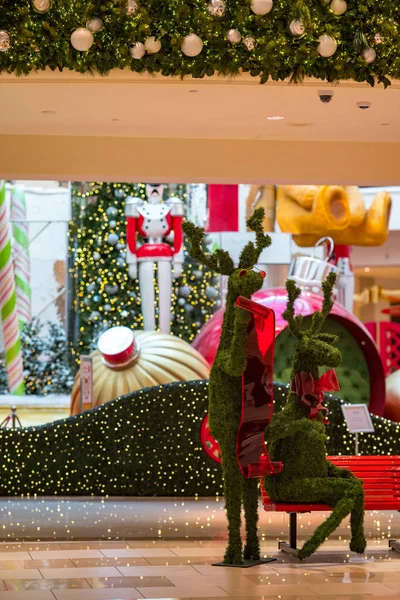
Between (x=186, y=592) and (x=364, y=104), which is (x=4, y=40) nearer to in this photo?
(x=364, y=104)

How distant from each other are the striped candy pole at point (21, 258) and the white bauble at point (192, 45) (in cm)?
1305

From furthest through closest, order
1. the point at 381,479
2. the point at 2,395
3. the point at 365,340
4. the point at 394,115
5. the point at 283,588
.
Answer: the point at 2,395
the point at 365,340
the point at 394,115
the point at 381,479
the point at 283,588

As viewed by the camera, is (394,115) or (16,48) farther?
(394,115)

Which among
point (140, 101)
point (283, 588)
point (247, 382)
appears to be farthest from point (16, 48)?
point (283, 588)

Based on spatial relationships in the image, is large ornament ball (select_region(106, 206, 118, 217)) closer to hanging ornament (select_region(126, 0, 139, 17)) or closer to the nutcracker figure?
the nutcracker figure

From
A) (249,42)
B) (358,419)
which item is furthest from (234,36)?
(358,419)

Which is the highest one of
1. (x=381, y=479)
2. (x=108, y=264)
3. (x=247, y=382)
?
(x=108, y=264)

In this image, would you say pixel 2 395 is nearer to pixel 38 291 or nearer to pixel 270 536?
pixel 38 291

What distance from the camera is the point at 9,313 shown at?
17.7 metres

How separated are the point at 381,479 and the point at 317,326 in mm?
1252

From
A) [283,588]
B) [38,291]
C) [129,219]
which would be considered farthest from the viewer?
[38,291]

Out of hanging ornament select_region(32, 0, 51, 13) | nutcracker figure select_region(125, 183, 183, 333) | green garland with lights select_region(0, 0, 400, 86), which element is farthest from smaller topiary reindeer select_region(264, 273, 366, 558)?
nutcracker figure select_region(125, 183, 183, 333)

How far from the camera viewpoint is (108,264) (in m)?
16.6

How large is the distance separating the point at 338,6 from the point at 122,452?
15.1ft
